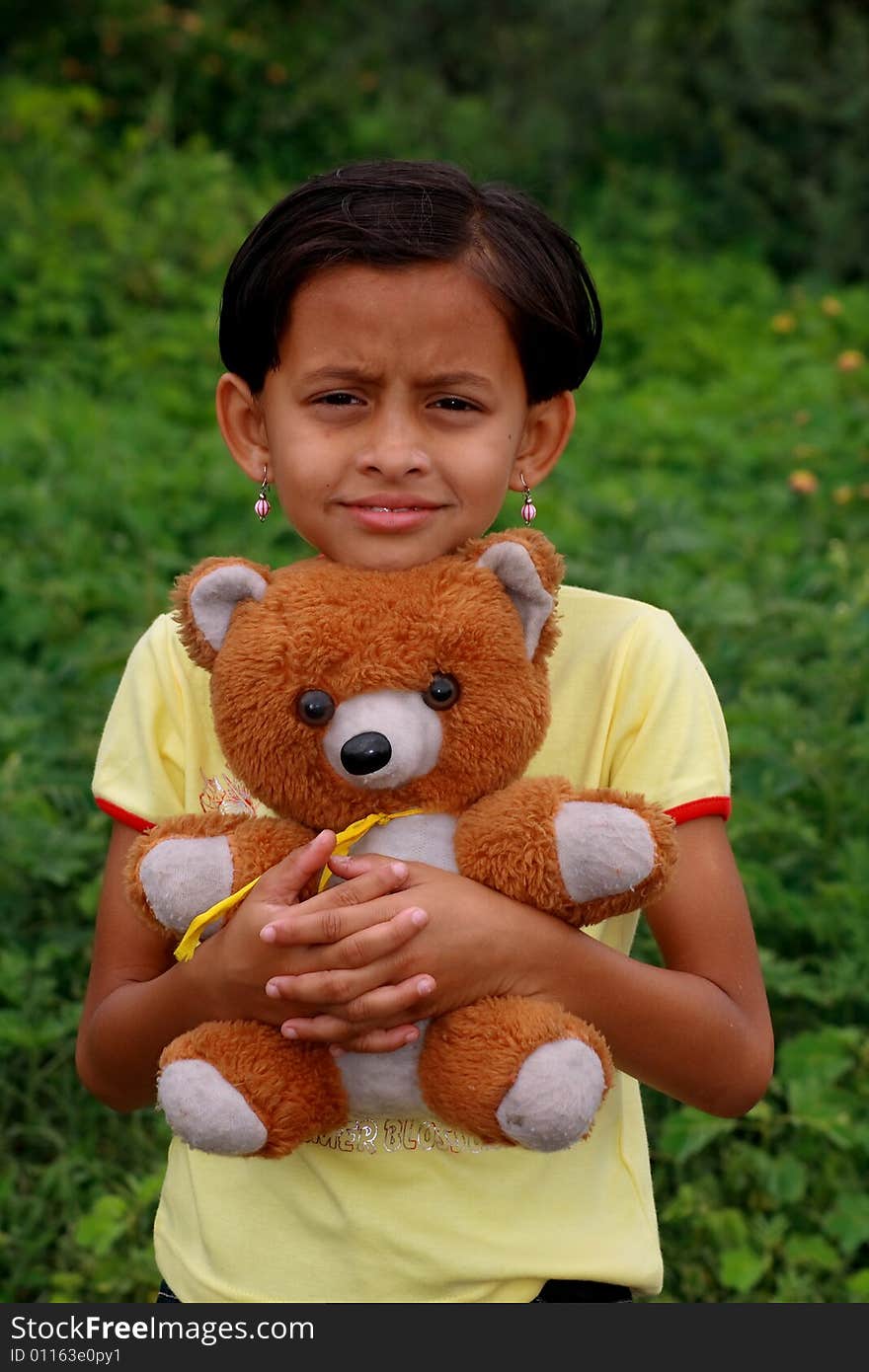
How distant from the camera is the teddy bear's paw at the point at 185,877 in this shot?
1607mm

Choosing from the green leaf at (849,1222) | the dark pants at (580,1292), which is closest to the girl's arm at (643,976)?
the dark pants at (580,1292)

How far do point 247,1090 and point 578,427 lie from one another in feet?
15.5

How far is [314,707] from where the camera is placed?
1560 millimetres

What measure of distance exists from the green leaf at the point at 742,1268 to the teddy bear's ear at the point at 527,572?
5.50 feet

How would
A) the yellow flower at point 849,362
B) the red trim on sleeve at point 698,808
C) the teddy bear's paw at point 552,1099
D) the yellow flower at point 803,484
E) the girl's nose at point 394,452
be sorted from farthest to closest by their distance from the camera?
the yellow flower at point 849,362 → the yellow flower at point 803,484 → the red trim on sleeve at point 698,808 → the girl's nose at point 394,452 → the teddy bear's paw at point 552,1099

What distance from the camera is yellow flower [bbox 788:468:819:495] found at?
5.35 meters

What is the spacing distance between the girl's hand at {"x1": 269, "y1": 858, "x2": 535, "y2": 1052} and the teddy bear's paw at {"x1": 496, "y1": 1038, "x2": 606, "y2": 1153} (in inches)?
4.3

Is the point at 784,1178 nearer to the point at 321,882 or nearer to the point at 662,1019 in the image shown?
the point at 662,1019

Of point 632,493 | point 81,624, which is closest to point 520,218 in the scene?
point 81,624

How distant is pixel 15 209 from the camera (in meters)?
6.75

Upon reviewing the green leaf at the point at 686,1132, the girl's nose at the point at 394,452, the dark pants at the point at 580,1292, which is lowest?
the green leaf at the point at 686,1132

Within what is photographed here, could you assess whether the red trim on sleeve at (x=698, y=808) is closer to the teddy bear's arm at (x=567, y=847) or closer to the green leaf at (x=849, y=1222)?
the teddy bear's arm at (x=567, y=847)

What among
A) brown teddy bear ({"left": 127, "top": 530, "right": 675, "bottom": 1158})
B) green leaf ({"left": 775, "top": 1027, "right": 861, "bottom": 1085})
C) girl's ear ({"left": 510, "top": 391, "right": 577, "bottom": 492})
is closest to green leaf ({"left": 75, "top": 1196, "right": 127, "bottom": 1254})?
green leaf ({"left": 775, "top": 1027, "right": 861, "bottom": 1085})

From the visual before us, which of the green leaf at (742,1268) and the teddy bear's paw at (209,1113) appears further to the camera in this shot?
the green leaf at (742,1268)
